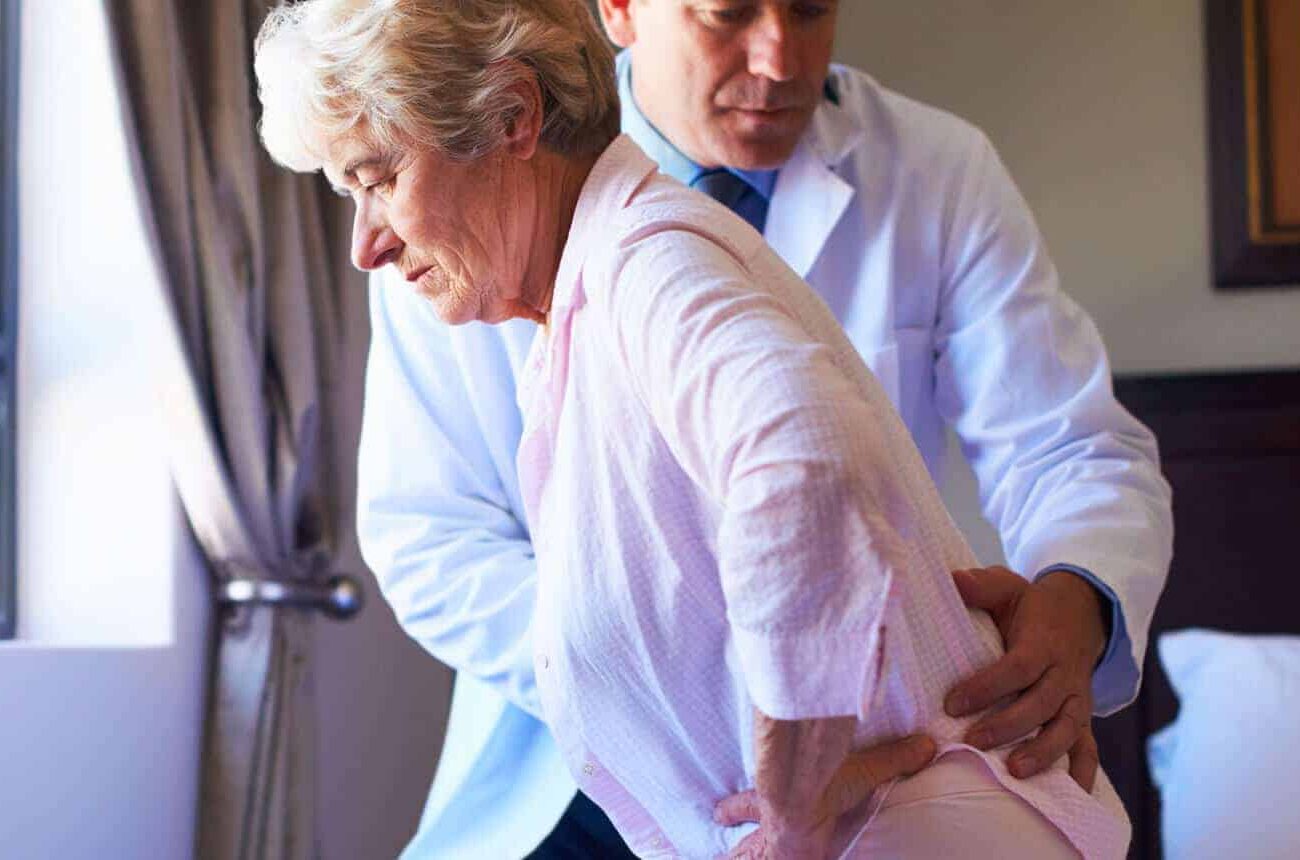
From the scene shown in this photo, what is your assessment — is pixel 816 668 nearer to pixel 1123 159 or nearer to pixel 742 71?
pixel 742 71

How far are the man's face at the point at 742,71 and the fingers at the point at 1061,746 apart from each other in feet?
2.47

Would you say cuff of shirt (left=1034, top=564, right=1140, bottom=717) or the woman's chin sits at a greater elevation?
the woman's chin

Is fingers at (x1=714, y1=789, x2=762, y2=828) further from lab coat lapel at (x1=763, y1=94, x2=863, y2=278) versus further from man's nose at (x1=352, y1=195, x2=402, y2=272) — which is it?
lab coat lapel at (x1=763, y1=94, x2=863, y2=278)

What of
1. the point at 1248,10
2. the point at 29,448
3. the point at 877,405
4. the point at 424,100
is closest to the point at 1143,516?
the point at 877,405

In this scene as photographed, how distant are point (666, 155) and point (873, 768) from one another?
40.3 inches

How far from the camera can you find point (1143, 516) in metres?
1.55

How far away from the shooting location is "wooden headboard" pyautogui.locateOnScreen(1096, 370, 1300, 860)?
10.0ft

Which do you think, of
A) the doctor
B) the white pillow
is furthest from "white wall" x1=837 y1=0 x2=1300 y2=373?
the doctor

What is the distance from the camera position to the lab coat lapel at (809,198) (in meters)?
1.82

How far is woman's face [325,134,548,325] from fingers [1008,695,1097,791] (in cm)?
48

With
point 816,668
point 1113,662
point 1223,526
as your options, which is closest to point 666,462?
point 816,668

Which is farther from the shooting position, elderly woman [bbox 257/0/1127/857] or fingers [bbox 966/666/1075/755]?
fingers [bbox 966/666/1075/755]

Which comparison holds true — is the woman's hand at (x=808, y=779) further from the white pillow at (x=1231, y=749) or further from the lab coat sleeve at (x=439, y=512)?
the white pillow at (x=1231, y=749)

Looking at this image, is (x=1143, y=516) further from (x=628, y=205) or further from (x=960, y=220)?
(x=628, y=205)
